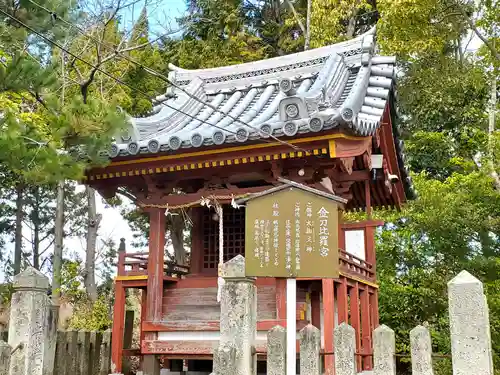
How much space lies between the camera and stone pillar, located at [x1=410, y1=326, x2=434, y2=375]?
5496mm

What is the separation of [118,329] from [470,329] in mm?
6041

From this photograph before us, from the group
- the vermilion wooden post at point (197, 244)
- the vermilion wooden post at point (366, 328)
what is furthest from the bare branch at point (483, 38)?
the vermilion wooden post at point (197, 244)

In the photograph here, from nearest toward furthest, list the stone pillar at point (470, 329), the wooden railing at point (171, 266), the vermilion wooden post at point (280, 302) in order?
the stone pillar at point (470, 329) < the vermilion wooden post at point (280, 302) < the wooden railing at point (171, 266)

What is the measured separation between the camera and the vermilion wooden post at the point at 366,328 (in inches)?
372


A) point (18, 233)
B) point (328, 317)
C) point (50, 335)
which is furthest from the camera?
point (18, 233)

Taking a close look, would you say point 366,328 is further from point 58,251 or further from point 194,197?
point 58,251

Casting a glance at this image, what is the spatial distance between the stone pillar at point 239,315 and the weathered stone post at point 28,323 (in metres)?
2.26

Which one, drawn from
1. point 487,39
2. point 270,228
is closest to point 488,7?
point 487,39

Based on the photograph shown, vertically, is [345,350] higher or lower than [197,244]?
→ lower

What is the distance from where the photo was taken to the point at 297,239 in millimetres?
5570

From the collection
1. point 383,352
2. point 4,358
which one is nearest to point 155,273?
point 4,358

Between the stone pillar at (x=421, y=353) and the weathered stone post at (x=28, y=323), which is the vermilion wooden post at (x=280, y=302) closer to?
the stone pillar at (x=421, y=353)

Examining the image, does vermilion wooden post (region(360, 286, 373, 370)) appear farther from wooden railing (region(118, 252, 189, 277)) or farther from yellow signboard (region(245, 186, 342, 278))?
yellow signboard (region(245, 186, 342, 278))

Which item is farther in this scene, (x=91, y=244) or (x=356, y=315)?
(x=91, y=244)
